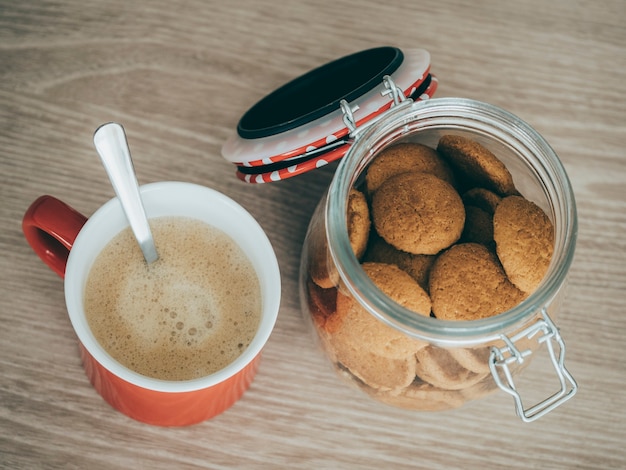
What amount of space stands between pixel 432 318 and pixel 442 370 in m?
0.08

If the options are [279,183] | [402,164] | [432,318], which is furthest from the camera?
[279,183]

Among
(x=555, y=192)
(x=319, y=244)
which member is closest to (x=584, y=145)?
(x=555, y=192)

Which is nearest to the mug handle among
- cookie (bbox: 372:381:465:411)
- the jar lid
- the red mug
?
the red mug

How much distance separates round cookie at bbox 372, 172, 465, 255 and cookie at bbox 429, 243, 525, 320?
14mm

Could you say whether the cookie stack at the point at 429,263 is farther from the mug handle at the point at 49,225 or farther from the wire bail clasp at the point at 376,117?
the mug handle at the point at 49,225

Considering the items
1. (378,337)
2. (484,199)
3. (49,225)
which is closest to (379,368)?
(378,337)

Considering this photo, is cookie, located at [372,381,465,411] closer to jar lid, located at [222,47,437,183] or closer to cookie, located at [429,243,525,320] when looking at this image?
cookie, located at [429,243,525,320]

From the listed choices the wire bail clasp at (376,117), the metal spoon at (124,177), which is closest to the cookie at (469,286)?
the wire bail clasp at (376,117)

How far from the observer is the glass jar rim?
40cm

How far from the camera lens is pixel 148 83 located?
2.08 feet

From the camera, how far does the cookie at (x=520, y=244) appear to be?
0.45 metres

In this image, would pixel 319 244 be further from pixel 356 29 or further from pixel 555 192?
pixel 356 29

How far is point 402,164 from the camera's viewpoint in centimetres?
50

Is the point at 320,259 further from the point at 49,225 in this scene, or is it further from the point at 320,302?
the point at 49,225
